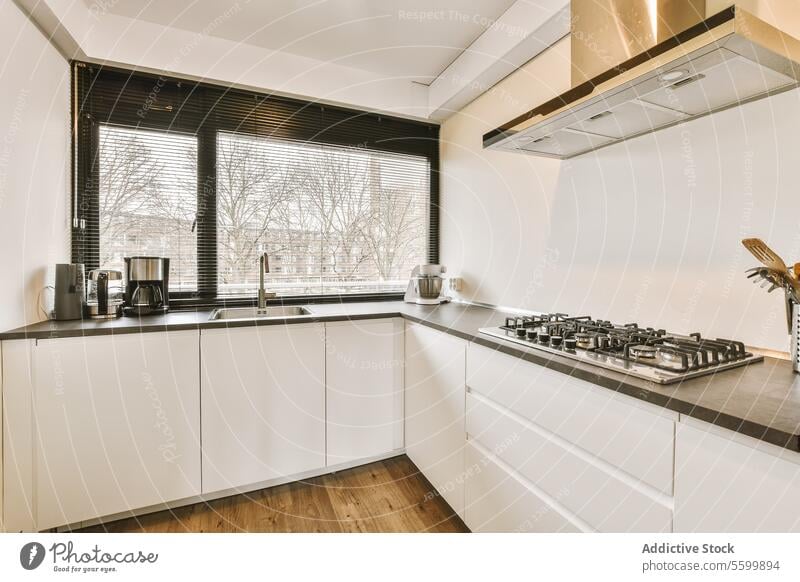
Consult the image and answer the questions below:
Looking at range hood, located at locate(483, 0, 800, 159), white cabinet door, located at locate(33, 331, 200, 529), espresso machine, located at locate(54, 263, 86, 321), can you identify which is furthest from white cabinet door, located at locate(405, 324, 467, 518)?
espresso machine, located at locate(54, 263, 86, 321)

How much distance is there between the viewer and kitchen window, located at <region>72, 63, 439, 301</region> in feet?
6.43

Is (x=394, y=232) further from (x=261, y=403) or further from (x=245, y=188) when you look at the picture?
(x=261, y=403)

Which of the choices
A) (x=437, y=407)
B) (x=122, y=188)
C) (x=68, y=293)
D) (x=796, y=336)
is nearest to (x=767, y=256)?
(x=796, y=336)

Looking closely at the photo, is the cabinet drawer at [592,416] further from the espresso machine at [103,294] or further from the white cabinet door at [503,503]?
the espresso machine at [103,294]

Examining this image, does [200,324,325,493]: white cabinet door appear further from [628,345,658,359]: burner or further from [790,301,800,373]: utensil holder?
[790,301,800,373]: utensil holder

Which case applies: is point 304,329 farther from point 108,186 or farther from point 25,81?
point 25,81

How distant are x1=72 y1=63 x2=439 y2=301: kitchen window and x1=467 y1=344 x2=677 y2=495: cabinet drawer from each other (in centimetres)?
147

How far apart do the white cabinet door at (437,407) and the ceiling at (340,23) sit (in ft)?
5.01

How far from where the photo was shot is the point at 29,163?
5.06ft

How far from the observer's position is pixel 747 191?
1.16 meters

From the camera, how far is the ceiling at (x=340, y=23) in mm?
1791

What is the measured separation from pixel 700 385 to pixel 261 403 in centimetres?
165

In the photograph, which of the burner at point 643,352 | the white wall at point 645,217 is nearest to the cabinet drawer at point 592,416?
the burner at point 643,352

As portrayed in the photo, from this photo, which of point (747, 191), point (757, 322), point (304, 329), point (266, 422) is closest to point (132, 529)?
point (266, 422)
